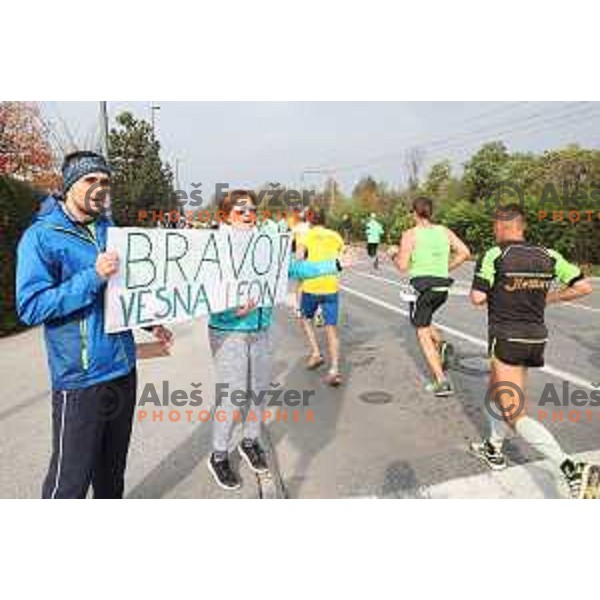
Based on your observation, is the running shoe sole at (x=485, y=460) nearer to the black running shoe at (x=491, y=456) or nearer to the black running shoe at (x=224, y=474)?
the black running shoe at (x=491, y=456)

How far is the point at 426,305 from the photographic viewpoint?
5.83 m

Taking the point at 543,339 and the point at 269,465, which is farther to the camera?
the point at 269,465

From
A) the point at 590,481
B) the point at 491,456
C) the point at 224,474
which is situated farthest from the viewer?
the point at 491,456

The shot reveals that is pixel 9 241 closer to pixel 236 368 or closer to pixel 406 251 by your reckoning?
pixel 406 251

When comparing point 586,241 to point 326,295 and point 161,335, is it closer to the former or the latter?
point 326,295

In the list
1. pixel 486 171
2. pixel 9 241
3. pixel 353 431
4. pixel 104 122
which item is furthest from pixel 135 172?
pixel 486 171

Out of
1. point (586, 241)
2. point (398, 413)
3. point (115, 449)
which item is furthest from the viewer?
point (586, 241)

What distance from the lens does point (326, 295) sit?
635 centimetres

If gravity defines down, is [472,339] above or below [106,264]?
below

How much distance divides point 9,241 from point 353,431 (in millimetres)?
7976

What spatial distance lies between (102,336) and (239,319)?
3.56 ft

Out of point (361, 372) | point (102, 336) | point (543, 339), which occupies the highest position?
point (102, 336)

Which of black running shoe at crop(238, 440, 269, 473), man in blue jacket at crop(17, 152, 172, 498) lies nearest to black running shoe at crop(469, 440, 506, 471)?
black running shoe at crop(238, 440, 269, 473)
